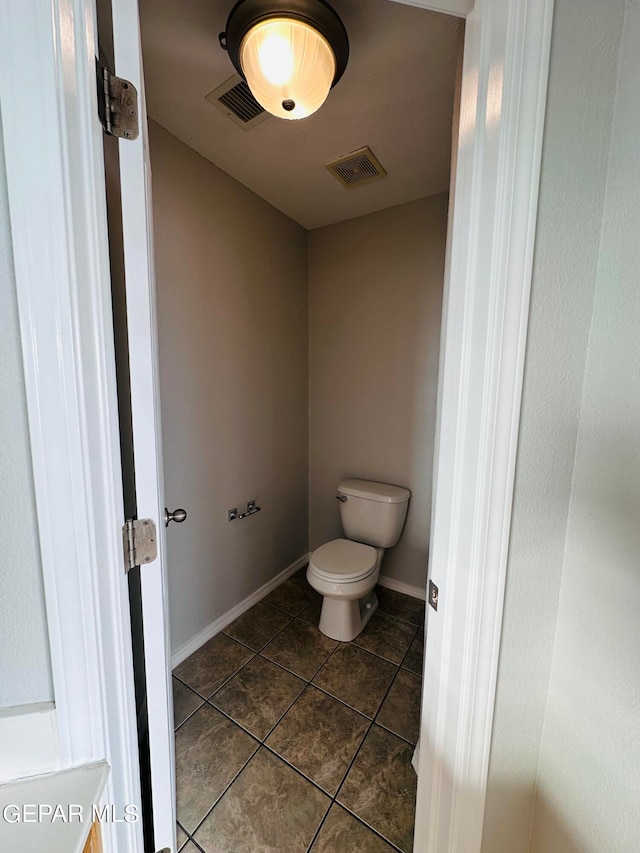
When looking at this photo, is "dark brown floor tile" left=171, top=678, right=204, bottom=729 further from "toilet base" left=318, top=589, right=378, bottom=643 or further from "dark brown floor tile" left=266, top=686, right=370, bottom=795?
"toilet base" left=318, top=589, right=378, bottom=643

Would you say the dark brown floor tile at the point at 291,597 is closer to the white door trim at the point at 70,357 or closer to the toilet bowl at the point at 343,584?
the toilet bowl at the point at 343,584

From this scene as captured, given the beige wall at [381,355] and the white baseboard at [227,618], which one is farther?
the beige wall at [381,355]

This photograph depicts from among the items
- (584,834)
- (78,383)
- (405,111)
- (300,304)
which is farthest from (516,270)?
(300,304)

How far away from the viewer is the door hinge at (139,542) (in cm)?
65

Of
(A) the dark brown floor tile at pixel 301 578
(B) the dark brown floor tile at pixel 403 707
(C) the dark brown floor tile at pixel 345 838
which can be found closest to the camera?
(C) the dark brown floor tile at pixel 345 838

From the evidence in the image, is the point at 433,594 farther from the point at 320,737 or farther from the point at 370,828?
the point at 320,737

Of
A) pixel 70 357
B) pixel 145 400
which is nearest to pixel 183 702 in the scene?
pixel 145 400

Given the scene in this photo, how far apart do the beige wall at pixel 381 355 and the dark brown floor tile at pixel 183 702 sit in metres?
1.23

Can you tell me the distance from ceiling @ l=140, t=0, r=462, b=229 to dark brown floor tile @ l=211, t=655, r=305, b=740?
8.03 feet

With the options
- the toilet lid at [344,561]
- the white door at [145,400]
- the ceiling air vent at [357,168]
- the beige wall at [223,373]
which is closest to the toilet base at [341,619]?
the toilet lid at [344,561]

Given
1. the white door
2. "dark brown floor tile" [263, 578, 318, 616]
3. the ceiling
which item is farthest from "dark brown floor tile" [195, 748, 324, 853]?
the ceiling

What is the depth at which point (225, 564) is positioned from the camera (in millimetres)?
1849

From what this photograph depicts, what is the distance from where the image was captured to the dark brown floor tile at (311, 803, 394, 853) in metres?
0.97

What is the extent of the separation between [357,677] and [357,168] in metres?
2.49
